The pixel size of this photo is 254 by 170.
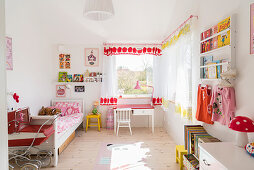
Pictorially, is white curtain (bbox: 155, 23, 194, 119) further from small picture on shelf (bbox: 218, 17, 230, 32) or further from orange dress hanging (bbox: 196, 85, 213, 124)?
small picture on shelf (bbox: 218, 17, 230, 32)

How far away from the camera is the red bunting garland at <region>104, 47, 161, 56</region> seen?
4.59 m

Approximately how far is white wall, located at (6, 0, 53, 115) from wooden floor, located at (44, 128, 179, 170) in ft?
4.07

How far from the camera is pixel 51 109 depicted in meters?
3.89

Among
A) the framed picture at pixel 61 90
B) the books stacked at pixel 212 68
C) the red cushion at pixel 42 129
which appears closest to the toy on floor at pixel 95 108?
the framed picture at pixel 61 90

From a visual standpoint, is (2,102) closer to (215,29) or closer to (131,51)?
(215,29)

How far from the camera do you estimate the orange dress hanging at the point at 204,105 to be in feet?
7.18

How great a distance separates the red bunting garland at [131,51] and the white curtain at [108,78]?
0.14m

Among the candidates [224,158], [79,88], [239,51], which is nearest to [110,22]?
[79,88]

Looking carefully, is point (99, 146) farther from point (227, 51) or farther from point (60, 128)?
point (227, 51)

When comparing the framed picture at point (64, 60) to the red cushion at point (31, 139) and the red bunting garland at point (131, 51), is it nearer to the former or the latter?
the red bunting garland at point (131, 51)

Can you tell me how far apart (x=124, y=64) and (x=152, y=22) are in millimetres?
1323

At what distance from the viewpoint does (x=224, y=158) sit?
1334 millimetres

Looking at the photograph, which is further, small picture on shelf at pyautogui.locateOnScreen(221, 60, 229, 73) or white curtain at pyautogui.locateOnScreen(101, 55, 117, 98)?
white curtain at pyautogui.locateOnScreen(101, 55, 117, 98)

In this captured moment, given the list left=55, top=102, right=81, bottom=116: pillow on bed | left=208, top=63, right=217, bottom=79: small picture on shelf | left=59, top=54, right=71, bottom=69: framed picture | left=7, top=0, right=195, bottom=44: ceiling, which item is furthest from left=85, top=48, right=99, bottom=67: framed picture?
left=208, top=63, right=217, bottom=79: small picture on shelf
